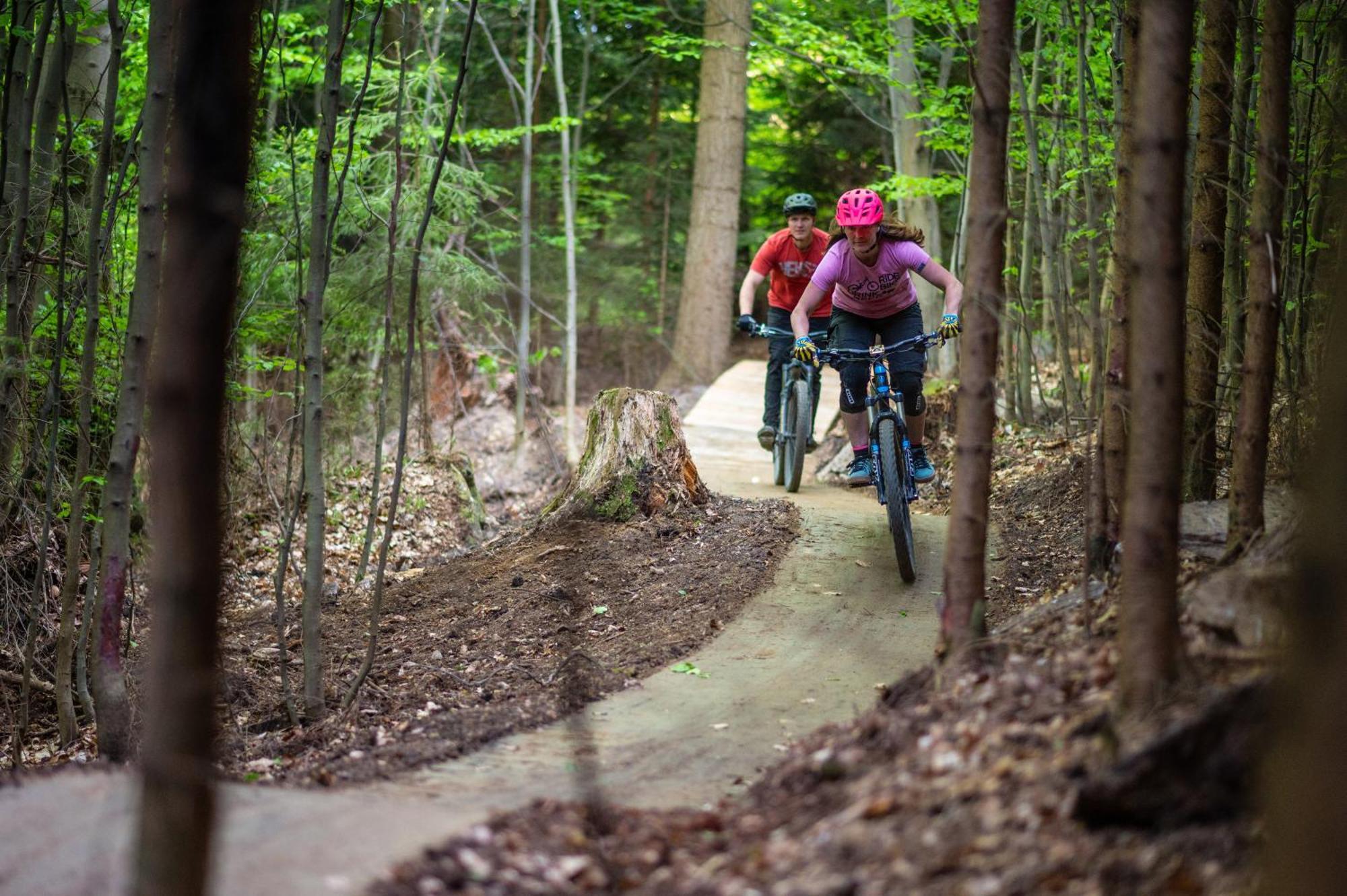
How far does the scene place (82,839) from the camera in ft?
11.2

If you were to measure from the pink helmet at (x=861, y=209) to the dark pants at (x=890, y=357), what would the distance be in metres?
0.85

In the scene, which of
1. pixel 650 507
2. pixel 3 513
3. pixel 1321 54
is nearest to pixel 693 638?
pixel 650 507

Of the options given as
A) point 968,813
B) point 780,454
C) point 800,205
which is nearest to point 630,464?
point 780,454

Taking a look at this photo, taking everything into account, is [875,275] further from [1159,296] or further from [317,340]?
[1159,296]

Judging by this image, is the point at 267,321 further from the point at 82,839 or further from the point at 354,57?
the point at 82,839

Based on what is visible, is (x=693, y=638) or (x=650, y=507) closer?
(x=693, y=638)

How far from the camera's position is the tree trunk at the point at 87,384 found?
603cm

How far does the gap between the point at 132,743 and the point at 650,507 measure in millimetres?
4299

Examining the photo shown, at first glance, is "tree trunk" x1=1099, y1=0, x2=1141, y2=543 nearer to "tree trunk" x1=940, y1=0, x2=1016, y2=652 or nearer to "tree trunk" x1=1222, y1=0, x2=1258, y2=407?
"tree trunk" x1=1222, y1=0, x2=1258, y2=407

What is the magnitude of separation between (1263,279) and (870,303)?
3344 millimetres

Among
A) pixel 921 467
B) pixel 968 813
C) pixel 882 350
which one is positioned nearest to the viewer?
pixel 968 813

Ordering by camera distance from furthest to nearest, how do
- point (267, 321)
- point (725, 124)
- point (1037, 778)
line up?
point (725, 124) → point (267, 321) → point (1037, 778)

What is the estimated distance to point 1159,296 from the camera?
361 centimetres

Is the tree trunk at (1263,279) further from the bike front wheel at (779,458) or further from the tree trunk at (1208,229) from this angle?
the bike front wheel at (779,458)
